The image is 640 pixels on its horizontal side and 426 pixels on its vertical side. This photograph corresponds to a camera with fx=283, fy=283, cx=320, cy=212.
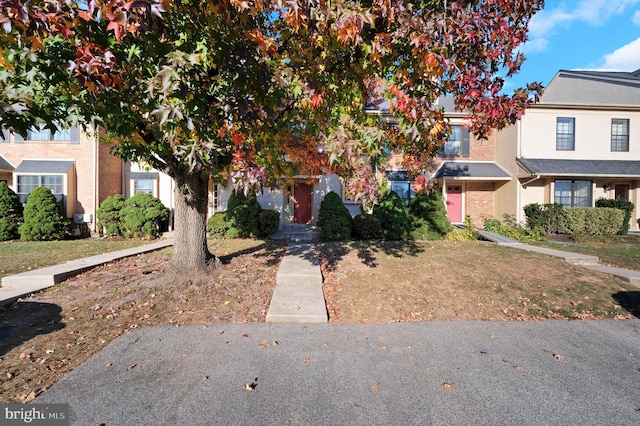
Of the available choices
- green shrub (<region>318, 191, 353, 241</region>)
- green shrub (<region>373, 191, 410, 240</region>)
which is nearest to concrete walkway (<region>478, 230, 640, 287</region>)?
green shrub (<region>373, 191, 410, 240</region>)

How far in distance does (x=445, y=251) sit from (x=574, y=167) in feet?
35.8

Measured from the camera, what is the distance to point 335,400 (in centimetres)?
265

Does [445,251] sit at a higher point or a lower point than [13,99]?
lower

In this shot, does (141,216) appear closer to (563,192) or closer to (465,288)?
(465,288)

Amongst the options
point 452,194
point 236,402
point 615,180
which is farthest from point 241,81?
point 615,180

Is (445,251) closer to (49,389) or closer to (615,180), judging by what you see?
(49,389)

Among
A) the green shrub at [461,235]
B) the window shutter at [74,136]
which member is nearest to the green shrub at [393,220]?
the green shrub at [461,235]

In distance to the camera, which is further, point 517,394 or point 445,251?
point 445,251

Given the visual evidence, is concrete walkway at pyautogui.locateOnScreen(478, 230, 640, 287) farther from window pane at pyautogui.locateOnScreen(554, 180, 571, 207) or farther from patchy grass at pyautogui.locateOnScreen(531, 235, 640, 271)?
window pane at pyautogui.locateOnScreen(554, 180, 571, 207)

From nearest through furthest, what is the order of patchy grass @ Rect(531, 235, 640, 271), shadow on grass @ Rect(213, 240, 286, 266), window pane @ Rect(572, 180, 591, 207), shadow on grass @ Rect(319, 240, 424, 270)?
shadow on grass @ Rect(213, 240, 286, 266) → shadow on grass @ Rect(319, 240, 424, 270) → patchy grass @ Rect(531, 235, 640, 271) → window pane @ Rect(572, 180, 591, 207)

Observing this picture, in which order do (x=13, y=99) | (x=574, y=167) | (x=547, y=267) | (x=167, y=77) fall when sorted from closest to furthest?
(x=167, y=77), (x=13, y=99), (x=547, y=267), (x=574, y=167)

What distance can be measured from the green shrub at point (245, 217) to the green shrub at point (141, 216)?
10.4 ft

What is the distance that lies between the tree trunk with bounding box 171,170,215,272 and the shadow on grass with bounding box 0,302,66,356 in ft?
6.41

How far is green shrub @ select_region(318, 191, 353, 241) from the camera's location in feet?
33.8
